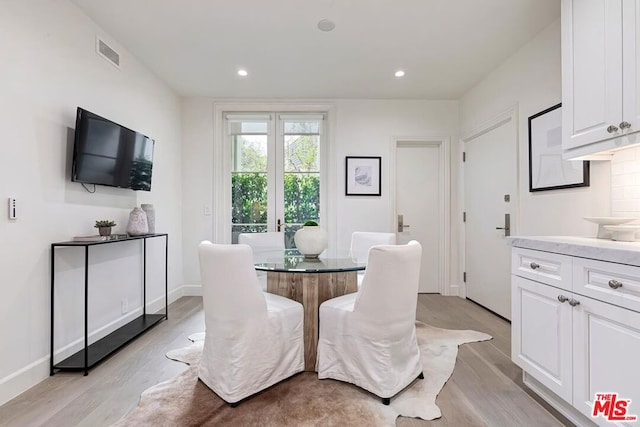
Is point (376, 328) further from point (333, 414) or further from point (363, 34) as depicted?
point (363, 34)

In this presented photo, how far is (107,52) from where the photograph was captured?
2.72 m

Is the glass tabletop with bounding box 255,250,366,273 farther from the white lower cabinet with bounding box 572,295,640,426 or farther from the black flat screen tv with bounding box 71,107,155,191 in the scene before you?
the black flat screen tv with bounding box 71,107,155,191

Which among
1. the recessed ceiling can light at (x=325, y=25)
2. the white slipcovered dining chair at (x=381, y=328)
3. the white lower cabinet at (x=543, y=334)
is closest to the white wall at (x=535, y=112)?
the white lower cabinet at (x=543, y=334)

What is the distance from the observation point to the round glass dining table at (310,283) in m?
2.08

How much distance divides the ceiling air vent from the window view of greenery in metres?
1.66

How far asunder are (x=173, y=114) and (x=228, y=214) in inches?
55.1

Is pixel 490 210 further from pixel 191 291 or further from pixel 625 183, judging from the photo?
pixel 191 291

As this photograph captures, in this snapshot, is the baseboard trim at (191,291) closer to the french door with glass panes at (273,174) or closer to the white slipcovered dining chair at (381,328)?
the french door with glass panes at (273,174)

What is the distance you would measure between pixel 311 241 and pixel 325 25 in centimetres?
172

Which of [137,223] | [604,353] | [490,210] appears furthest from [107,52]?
[490,210]

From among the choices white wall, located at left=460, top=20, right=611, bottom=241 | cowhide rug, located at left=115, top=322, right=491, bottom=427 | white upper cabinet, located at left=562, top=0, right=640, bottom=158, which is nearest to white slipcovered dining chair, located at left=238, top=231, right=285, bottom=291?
cowhide rug, located at left=115, top=322, right=491, bottom=427

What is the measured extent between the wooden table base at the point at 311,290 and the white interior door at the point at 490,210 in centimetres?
168

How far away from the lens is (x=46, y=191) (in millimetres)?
2115

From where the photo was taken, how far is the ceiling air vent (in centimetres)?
262
